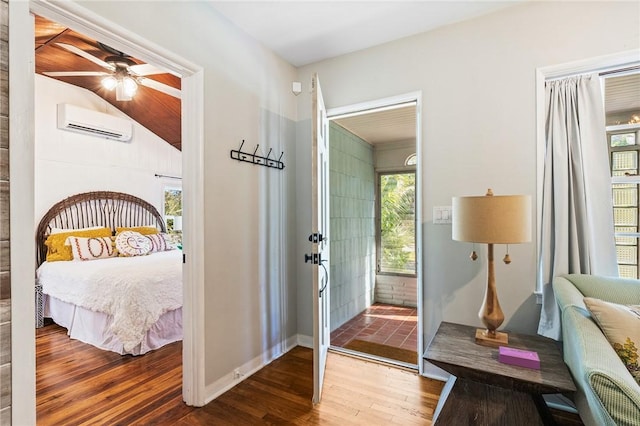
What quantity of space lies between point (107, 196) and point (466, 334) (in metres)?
4.75

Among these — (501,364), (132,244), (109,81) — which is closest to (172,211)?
(132,244)

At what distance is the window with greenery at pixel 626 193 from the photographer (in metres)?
2.00

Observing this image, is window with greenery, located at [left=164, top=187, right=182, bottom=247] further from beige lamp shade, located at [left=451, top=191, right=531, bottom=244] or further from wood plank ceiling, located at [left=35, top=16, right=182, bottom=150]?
beige lamp shade, located at [left=451, top=191, right=531, bottom=244]

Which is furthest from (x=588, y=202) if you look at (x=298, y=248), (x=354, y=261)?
(x=354, y=261)

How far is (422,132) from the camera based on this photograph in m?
2.44

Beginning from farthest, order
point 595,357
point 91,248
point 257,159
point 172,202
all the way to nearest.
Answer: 1. point 172,202
2. point 91,248
3. point 257,159
4. point 595,357

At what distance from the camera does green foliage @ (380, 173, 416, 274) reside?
4.92m

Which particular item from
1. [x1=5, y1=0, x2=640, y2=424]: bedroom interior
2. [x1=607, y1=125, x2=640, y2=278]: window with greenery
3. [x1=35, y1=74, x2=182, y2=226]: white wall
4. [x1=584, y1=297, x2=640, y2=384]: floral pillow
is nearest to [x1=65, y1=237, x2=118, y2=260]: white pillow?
[x1=35, y1=74, x2=182, y2=226]: white wall

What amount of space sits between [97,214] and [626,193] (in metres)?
5.61

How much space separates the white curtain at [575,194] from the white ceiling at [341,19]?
2.66ft

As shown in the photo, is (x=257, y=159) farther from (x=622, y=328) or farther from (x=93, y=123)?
(x=93, y=123)

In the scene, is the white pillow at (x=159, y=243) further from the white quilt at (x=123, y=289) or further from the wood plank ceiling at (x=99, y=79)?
the wood plank ceiling at (x=99, y=79)

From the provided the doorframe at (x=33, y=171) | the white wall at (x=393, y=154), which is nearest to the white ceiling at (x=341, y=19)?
the doorframe at (x=33, y=171)

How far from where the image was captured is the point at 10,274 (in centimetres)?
90
